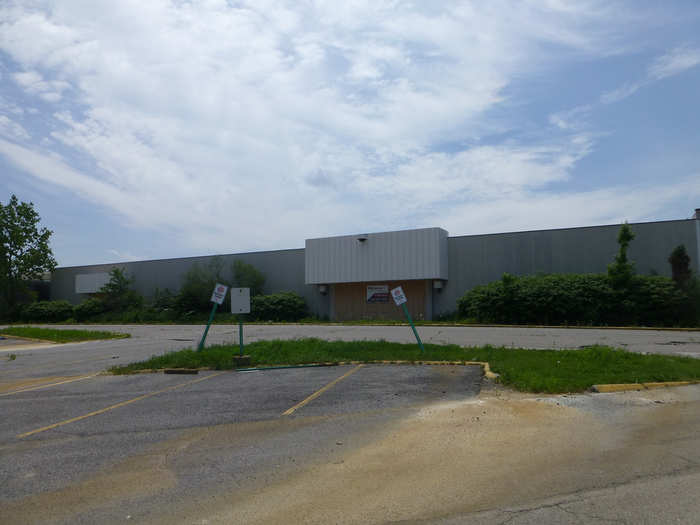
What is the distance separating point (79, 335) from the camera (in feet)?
88.6

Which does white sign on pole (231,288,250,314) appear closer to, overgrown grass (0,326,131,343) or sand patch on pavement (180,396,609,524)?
sand patch on pavement (180,396,609,524)

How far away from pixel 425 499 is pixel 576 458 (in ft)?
6.50

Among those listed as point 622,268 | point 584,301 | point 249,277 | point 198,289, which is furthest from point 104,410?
point 198,289

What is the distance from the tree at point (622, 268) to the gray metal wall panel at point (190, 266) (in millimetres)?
17680

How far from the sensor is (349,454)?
21.0 feet

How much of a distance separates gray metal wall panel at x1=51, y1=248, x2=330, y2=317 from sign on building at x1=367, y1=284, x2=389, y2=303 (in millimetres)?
3120

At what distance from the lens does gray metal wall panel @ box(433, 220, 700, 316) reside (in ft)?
89.4

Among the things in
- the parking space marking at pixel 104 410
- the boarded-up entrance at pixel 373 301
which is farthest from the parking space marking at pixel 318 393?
the boarded-up entrance at pixel 373 301

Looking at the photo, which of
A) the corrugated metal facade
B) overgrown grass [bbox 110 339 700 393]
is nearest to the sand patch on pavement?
overgrown grass [bbox 110 339 700 393]

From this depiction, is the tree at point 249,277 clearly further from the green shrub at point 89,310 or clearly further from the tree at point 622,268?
the tree at point 622,268

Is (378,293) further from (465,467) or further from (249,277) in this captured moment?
(465,467)

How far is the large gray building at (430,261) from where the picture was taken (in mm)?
27719

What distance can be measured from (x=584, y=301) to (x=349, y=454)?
883 inches

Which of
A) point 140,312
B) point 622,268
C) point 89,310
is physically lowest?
point 140,312
